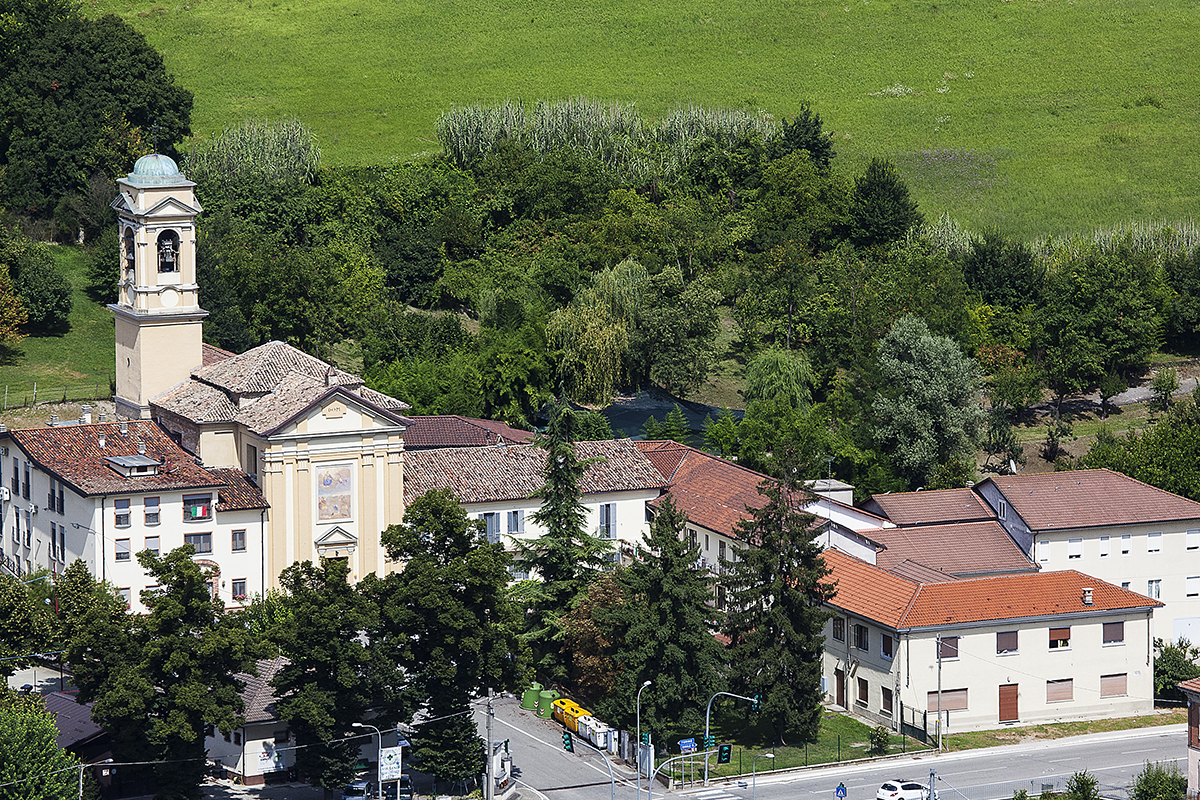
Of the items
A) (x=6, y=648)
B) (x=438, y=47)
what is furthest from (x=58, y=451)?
(x=438, y=47)

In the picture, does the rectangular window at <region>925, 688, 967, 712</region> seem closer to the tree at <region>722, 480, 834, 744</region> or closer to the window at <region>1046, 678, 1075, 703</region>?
the window at <region>1046, 678, 1075, 703</region>

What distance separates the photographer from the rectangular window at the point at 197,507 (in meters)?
93.1

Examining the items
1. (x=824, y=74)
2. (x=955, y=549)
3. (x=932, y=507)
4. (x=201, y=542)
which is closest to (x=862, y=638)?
(x=955, y=549)

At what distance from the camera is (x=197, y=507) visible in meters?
93.3

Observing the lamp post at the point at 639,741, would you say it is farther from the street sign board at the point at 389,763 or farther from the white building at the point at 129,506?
the white building at the point at 129,506

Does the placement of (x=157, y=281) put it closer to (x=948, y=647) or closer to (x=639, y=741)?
(x=639, y=741)

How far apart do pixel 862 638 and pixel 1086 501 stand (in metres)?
18.1

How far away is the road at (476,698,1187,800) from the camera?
80.8 m

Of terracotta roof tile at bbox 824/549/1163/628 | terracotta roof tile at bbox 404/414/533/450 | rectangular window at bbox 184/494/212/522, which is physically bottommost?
terracotta roof tile at bbox 824/549/1163/628

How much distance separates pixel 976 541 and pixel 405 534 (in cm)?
3354

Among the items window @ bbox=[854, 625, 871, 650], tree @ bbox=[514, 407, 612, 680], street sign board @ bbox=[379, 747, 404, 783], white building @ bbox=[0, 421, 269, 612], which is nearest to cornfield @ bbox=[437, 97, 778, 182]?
white building @ bbox=[0, 421, 269, 612]

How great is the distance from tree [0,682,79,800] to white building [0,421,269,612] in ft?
64.1

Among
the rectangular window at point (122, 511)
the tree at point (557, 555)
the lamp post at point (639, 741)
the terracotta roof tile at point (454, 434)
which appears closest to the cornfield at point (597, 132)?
the terracotta roof tile at point (454, 434)

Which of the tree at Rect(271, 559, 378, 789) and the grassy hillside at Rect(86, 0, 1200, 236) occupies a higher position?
the grassy hillside at Rect(86, 0, 1200, 236)
